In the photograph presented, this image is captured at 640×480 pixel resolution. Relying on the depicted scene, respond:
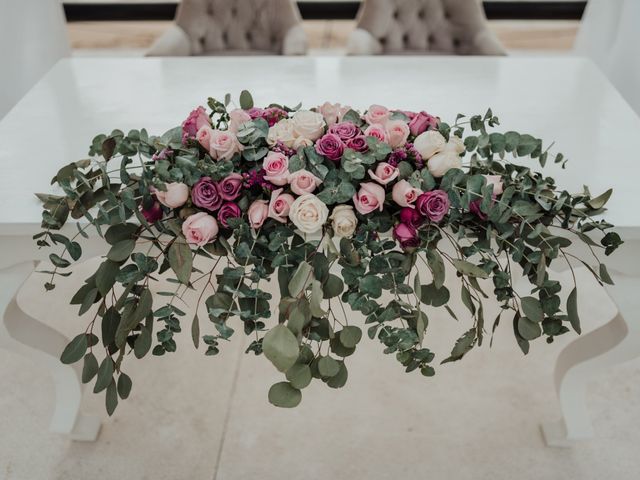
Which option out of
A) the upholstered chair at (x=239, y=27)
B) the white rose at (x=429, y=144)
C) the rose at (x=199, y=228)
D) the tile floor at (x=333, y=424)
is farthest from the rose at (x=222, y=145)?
the upholstered chair at (x=239, y=27)

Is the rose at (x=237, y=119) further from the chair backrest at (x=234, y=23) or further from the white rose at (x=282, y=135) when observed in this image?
the chair backrest at (x=234, y=23)

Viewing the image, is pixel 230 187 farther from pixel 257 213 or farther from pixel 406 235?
pixel 406 235

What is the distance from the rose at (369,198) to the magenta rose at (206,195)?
8.8 inches

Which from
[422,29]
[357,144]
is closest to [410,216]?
[357,144]

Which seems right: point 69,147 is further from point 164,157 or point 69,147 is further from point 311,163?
point 311,163

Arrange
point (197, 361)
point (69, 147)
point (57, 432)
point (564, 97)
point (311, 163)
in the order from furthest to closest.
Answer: point (197, 361) < point (564, 97) < point (57, 432) < point (69, 147) < point (311, 163)

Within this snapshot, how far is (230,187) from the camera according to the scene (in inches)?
39.2

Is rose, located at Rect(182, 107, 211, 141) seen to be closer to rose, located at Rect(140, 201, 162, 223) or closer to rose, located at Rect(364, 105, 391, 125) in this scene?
rose, located at Rect(140, 201, 162, 223)

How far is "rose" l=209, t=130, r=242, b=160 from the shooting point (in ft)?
3.34

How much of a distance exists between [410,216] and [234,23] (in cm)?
201

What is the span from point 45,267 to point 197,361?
1.70ft

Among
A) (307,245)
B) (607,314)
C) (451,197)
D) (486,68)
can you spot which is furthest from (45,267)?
(607,314)

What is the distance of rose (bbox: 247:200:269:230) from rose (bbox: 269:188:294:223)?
0.02 m

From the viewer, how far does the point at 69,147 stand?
1.42m
